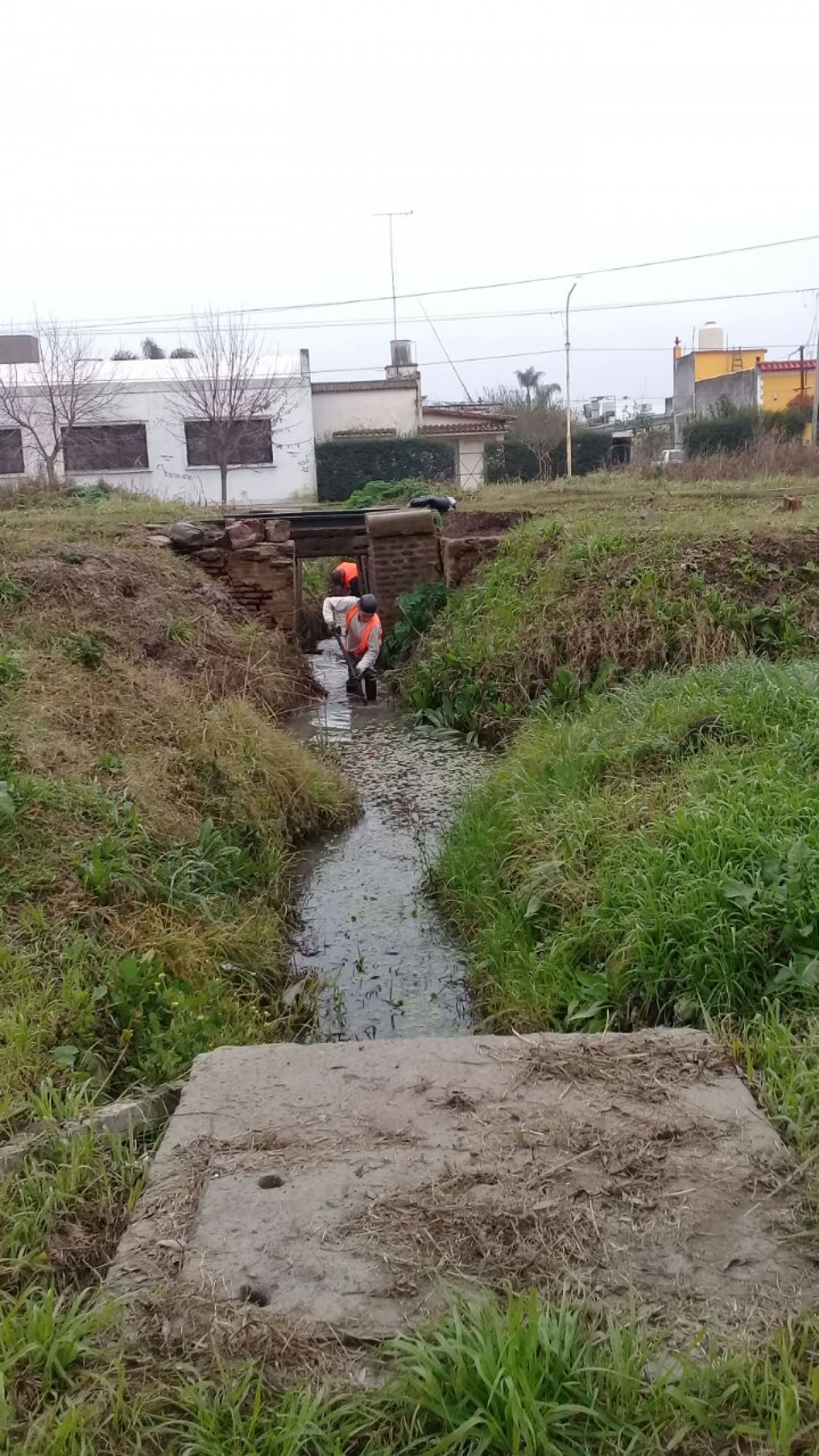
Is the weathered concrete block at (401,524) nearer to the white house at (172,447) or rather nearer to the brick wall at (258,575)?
the brick wall at (258,575)

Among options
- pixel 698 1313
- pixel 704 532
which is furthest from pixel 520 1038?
pixel 704 532

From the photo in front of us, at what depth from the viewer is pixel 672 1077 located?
2988 millimetres

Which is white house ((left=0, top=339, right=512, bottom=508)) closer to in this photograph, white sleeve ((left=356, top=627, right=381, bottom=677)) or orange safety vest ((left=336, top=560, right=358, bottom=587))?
orange safety vest ((left=336, top=560, right=358, bottom=587))

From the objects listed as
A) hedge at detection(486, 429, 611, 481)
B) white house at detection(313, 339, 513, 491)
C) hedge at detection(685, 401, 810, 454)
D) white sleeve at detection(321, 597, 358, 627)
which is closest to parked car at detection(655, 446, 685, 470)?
hedge at detection(685, 401, 810, 454)

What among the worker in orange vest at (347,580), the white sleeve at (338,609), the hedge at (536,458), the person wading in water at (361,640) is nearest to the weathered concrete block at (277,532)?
the worker in orange vest at (347,580)

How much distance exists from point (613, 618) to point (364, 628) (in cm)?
293

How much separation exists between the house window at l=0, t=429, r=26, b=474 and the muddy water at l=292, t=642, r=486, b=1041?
75.1ft

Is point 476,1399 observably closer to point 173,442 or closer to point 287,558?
point 287,558

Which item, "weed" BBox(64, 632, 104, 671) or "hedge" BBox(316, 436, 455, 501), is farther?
"hedge" BBox(316, 436, 455, 501)

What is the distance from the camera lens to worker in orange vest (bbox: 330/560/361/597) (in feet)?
40.3

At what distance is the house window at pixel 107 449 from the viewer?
28.6m

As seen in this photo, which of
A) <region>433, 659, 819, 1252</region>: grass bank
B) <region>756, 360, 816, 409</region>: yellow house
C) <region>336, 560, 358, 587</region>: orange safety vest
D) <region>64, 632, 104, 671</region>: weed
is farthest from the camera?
<region>756, 360, 816, 409</region>: yellow house

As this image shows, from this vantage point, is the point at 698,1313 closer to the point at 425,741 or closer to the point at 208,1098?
the point at 208,1098

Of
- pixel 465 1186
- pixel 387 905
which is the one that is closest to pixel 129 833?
pixel 387 905
